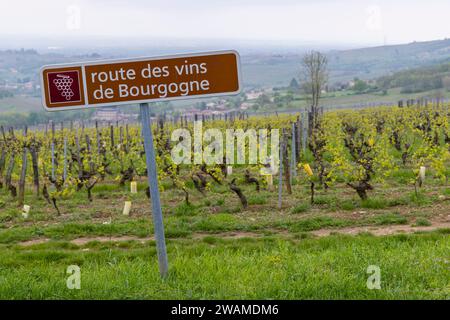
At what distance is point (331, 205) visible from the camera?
11.4 m

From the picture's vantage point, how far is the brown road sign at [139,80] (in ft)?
15.7

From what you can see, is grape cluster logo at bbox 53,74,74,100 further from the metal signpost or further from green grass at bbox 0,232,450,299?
green grass at bbox 0,232,450,299

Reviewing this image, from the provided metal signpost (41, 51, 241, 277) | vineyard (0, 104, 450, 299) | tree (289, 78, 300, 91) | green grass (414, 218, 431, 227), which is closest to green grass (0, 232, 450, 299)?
vineyard (0, 104, 450, 299)

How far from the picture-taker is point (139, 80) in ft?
15.8

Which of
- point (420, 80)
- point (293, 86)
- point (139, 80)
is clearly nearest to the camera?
point (139, 80)

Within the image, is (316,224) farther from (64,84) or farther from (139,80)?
(64,84)

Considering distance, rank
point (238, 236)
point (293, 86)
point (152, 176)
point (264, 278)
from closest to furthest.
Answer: point (152, 176) → point (264, 278) → point (238, 236) → point (293, 86)

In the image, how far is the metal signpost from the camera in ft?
15.7

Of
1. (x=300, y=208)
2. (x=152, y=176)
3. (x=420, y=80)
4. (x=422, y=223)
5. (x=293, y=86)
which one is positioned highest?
(x=152, y=176)

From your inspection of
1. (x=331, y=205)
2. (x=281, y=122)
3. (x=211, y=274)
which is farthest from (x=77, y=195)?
(x=281, y=122)

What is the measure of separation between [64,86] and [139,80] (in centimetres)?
63

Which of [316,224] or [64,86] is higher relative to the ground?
[64,86]

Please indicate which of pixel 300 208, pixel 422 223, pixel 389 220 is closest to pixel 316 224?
pixel 389 220
